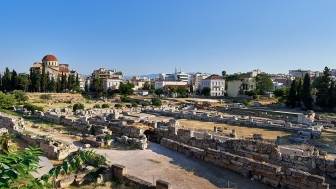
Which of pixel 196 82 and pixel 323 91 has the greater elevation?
pixel 196 82

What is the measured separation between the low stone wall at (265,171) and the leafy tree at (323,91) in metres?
39.8

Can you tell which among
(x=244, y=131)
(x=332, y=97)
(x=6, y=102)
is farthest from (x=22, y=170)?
(x=332, y=97)

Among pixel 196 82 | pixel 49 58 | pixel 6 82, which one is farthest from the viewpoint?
pixel 196 82

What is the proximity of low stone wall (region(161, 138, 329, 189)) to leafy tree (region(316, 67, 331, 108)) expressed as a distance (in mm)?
39821

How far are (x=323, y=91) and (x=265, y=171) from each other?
139ft

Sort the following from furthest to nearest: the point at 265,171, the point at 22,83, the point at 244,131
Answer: the point at 22,83, the point at 244,131, the point at 265,171

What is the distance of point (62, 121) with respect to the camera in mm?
31656

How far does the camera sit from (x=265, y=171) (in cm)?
1511

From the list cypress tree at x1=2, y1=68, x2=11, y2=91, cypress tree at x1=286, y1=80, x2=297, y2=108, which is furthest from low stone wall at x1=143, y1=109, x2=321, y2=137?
cypress tree at x1=2, y1=68, x2=11, y2=91

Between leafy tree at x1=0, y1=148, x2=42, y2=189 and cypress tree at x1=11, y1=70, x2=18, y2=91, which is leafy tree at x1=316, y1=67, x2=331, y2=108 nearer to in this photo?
leafy tree at x1=0, y1=148, x2=42, y2=189

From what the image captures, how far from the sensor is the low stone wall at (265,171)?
1383cm

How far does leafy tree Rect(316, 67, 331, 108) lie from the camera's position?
52281mm

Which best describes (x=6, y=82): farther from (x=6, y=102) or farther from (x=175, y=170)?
(x=175, y=170)

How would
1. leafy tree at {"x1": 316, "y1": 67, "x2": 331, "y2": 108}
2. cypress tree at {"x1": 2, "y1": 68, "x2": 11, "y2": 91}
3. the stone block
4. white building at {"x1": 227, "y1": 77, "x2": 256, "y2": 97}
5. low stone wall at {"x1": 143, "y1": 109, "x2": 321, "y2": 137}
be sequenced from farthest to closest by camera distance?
white building at {"x1": 227, "y1": 77, "x2": 256, "y2": 97}
cypress tree at {"x1": 2, "y1": 68, "x2": 11, "y2": 91}
leafy tree at {"x1": 316, "y1": 67, "x2": 331, "y2": 108}
low stone wall at {"x1": 143, "y1": 109, "x2": 321, "y2": 137}
the stone block
